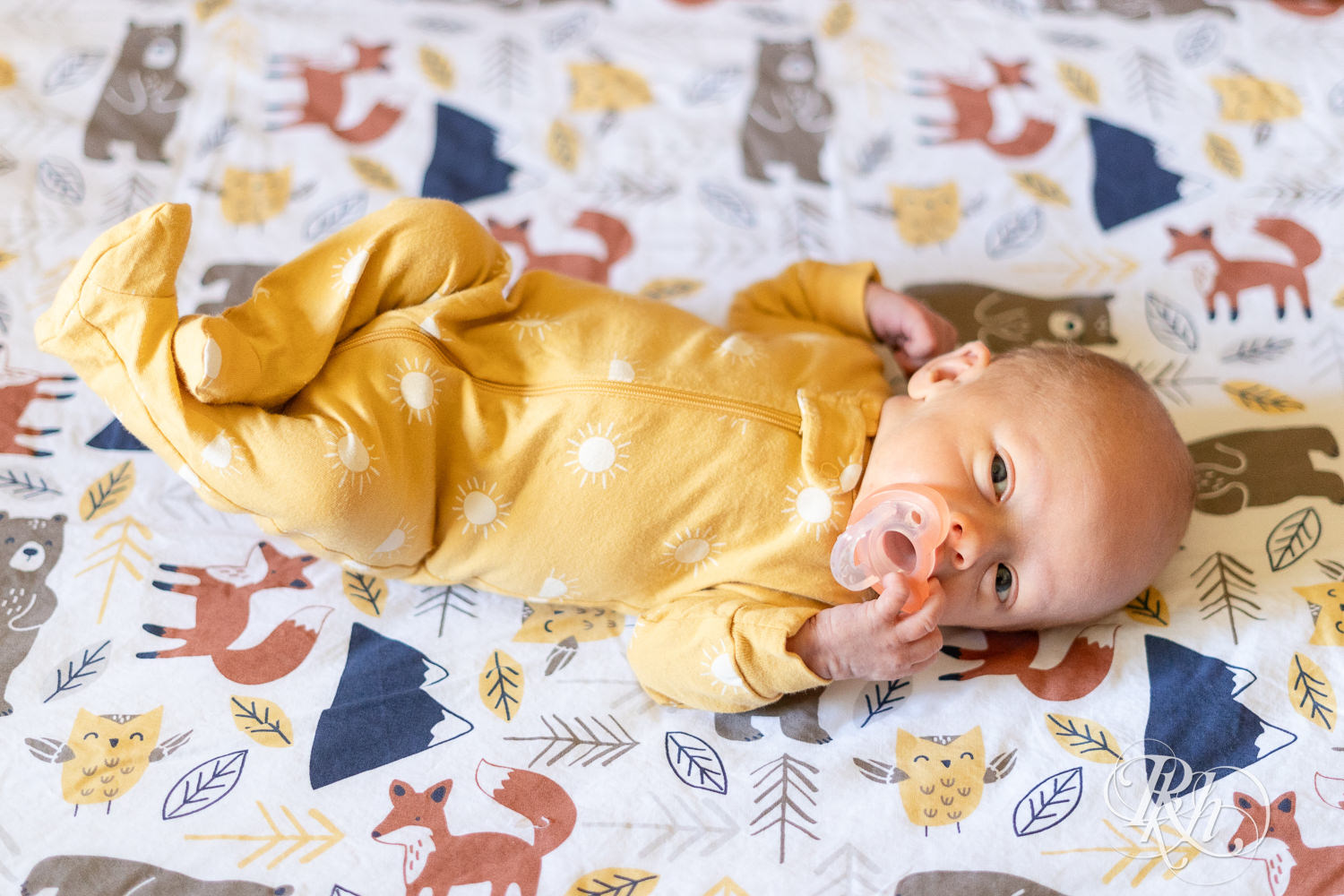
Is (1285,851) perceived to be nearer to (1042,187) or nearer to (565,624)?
(565,624)

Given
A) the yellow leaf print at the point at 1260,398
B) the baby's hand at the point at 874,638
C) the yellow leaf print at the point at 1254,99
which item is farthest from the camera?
the yellow leaf print at the point at 1254,99

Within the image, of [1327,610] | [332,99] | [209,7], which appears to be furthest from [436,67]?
[1327,610]

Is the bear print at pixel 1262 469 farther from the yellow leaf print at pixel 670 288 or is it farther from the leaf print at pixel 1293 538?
the yellow leaf print at pixel 670 288

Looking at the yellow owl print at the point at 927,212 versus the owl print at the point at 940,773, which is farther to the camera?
the yellow owl print at the point at 927,212

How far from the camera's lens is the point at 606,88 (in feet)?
6.48

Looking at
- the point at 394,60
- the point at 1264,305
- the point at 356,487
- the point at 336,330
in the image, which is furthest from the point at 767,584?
the point at 394,60

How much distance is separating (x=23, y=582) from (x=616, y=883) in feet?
2.88

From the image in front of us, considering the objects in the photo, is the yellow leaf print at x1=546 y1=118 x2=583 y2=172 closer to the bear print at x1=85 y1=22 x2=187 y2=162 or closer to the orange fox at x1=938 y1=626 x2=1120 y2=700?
the bear print at x1=85 y1=22 x2=187 y2=162

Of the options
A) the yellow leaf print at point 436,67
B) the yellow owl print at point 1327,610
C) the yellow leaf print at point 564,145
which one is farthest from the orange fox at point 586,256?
the yellow owl print at point 1327,610

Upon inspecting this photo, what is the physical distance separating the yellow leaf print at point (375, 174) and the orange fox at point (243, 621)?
0.70 m

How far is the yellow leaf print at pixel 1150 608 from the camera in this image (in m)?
1.38

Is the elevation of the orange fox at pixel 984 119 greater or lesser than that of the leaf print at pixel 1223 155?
greater

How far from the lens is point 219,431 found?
4.00 ft

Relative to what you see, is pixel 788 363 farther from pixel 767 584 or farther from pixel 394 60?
pixel 394 60
